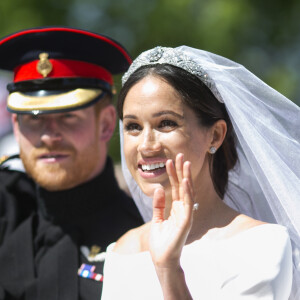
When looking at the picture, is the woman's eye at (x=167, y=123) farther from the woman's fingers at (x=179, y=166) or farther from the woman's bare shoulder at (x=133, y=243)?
the woman's bare shoulder at (x=133, y=243)

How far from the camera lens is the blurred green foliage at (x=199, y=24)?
7016mm

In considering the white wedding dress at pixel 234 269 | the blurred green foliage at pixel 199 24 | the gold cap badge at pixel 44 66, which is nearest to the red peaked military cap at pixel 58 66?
the gold cap badge at pixel 44 66

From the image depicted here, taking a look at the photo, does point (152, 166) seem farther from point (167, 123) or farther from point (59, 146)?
point (59, 146)

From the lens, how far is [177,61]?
257cm

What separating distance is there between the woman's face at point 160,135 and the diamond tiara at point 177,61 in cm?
9

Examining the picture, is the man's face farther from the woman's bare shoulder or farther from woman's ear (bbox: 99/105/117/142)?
the woman's bare shoulder

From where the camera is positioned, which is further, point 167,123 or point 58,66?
point 58,66

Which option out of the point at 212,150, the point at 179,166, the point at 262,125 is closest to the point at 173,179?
the point at 179,166

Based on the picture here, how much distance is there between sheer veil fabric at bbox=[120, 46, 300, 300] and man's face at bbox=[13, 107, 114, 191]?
783 mm

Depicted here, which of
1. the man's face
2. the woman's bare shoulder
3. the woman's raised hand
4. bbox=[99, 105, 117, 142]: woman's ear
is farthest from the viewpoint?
bbox=[99, 105, 117, 142]: woman's ear

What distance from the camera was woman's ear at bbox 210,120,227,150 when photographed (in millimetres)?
2592

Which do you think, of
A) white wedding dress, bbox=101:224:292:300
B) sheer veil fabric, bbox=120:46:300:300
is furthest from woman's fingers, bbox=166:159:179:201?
sheer veil fabric, bbox=120:46:300:300

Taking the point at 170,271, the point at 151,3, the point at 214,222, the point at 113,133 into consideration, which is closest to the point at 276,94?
the point at 214,222

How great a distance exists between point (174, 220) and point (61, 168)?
1.30 meters
